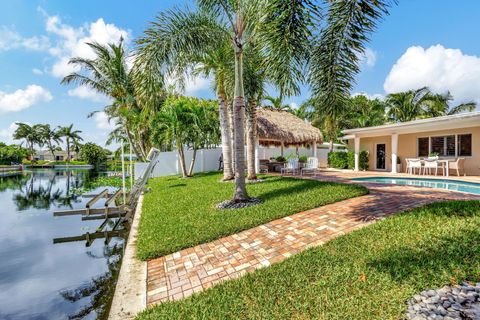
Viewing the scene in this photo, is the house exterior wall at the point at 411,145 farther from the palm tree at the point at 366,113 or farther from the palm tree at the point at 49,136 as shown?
the palm tree at the point at 49,136

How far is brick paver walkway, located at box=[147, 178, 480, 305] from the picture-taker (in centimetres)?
397

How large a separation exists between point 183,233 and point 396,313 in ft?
14.7

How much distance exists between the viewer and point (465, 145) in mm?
14734

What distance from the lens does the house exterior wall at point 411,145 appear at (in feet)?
46.5

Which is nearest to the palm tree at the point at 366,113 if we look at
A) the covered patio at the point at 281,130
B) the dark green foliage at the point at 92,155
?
the covered patio at the point at 281,130

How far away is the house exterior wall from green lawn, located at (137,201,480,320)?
13.6 meters

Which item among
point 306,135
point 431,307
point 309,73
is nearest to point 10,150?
point 306,135

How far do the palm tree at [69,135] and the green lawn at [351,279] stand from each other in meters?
80.1

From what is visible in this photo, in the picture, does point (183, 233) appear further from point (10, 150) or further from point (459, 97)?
point (10, 150)

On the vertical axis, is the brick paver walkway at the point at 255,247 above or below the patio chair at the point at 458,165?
below

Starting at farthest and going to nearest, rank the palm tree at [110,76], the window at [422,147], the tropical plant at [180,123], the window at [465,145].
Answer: the palm tree at [110,76] < the window at [422,147] < the tropical plant at [180,123] < the window at [465,145]

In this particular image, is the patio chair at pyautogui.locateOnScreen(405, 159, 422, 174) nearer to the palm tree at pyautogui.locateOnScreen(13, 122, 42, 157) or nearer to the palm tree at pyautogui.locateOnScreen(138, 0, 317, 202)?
the palm tree at pyautogui.locateOnScreen(138, 0, 317, 202)

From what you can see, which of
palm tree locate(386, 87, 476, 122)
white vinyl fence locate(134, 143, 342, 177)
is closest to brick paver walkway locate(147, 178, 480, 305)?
white vinyl fence locate(134, 143, 342, 177)

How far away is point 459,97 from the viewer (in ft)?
79.3
